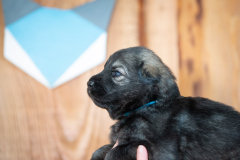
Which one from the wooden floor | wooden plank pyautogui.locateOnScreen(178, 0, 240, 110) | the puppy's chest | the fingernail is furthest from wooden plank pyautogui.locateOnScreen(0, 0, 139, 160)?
the fingernail

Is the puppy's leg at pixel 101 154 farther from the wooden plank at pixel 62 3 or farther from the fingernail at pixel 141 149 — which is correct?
the wooden plank at pixel 62 3

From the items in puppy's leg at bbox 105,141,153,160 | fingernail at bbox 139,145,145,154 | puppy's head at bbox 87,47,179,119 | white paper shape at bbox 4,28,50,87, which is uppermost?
white paper shape at bbox 4,28,50,87

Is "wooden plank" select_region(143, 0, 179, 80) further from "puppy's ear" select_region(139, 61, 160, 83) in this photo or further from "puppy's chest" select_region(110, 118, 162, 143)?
"puppy's chest" select_region(110, 118, 162, 143)

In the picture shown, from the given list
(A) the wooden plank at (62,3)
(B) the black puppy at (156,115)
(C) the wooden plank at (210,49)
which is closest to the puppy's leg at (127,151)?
(B) the black puppy at (156,115)

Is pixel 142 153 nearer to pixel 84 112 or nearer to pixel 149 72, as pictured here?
pixel 149 72

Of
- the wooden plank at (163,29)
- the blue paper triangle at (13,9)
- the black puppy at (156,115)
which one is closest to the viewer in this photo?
the black puppy at (156,115)
